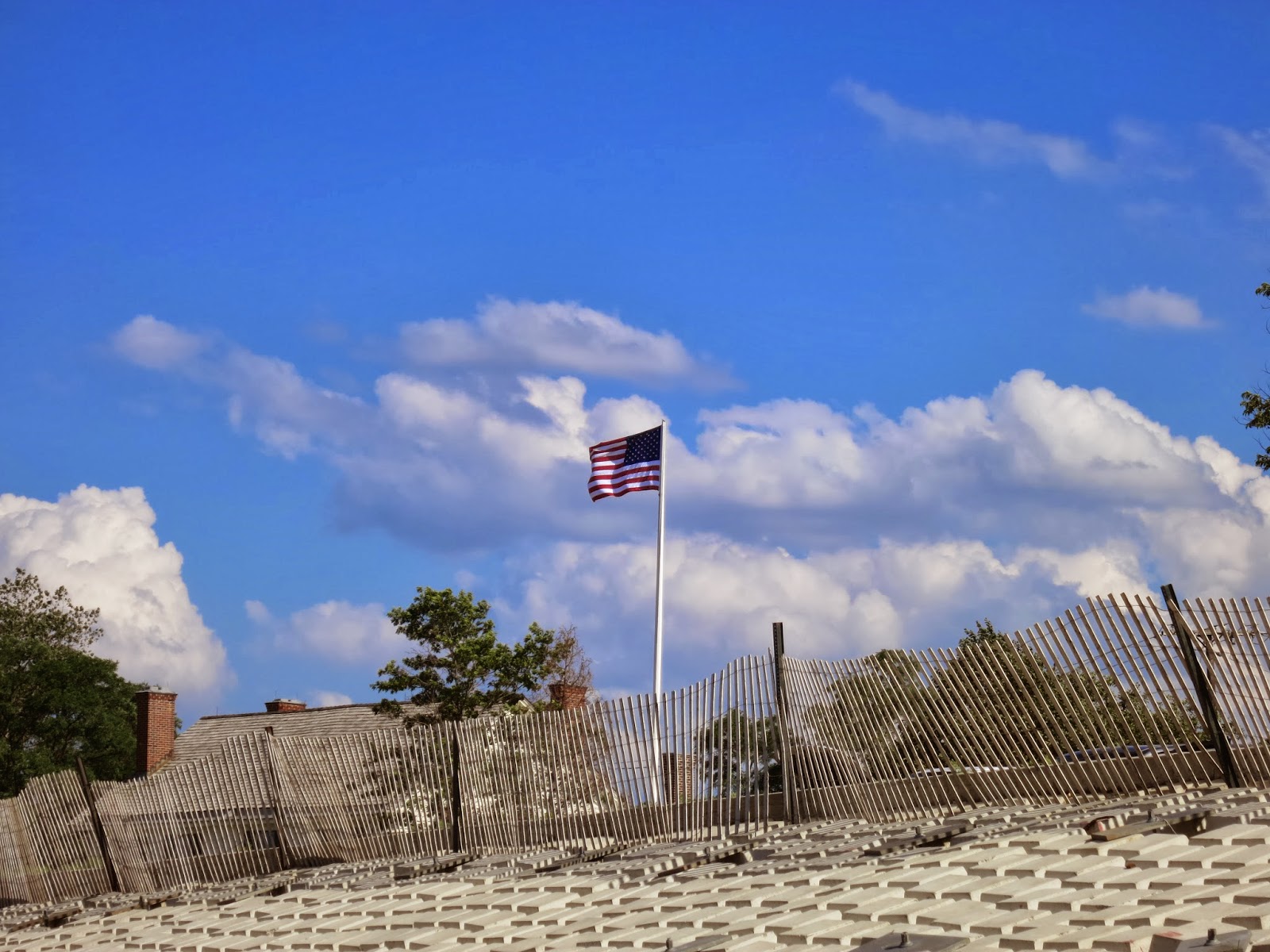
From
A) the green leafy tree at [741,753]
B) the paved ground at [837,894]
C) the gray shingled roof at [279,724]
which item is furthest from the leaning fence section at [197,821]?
the gray shingled roof at [279,724]

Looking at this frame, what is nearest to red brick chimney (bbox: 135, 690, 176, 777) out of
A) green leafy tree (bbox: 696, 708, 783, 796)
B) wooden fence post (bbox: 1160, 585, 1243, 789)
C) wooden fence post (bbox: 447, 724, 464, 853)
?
wooden fence post (bbox: 447, 724, 464, 853)

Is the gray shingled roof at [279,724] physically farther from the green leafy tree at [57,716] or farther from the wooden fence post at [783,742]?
the wooden fence post at [783,742]

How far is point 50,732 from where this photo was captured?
4172cm

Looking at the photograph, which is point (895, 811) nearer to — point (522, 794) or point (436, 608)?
point (522, 794)

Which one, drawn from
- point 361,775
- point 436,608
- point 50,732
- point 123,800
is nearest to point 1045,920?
point 361,775

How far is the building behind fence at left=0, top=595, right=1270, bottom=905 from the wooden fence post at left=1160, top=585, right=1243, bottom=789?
0.04 feet

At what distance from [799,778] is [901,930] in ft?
18.7

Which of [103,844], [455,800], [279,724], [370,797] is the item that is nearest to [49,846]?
[103,844]

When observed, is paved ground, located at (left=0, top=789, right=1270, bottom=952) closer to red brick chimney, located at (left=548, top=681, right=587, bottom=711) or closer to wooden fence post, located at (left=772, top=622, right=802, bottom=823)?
wooden fence post, located at (left=772, top=622, right=802, bottom=823)

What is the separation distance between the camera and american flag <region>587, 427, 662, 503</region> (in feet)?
74.8

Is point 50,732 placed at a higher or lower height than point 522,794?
higher

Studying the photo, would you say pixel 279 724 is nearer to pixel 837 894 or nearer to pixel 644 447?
pixel 644 447

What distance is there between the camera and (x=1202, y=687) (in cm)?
901

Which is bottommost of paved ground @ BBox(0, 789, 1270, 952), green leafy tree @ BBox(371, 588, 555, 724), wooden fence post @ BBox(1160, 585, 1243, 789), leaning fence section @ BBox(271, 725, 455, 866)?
paved ground @ BBox(0, 789, 1270, 952)
